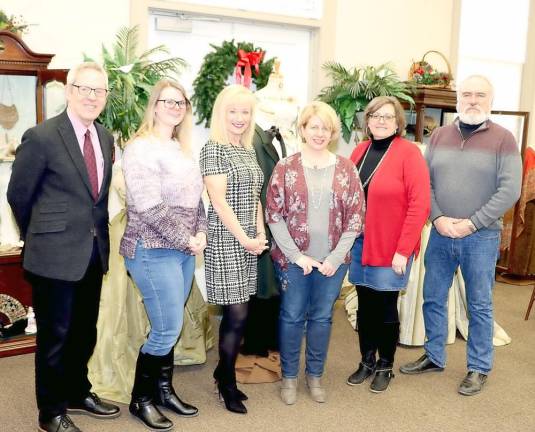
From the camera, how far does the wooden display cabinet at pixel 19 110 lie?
10.3ft

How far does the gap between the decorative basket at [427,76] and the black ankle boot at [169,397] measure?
9.89 feet

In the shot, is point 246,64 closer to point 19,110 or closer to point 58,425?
point 19,110

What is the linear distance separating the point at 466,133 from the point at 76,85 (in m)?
1.84

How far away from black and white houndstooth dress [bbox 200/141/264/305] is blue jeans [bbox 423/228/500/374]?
109 centimetres

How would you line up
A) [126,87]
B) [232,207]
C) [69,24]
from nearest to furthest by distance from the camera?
[232,207], [126,87], [69,24]

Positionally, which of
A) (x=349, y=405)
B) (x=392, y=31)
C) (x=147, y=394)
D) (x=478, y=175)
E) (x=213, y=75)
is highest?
(x=392, y=31)

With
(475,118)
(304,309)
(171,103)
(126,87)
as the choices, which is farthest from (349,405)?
(126,87)

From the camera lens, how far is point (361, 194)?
266cm

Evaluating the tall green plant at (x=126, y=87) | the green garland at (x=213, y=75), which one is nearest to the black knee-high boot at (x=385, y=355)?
the tall green plant at (x=126, y=87)

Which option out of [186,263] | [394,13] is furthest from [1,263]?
[394,13]

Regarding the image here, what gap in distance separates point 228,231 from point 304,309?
1.79ft

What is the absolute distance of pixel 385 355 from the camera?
2984 mm

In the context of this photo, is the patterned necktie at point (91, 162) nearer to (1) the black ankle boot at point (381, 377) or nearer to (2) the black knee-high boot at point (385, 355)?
(2) the black knee-high boot at point (385, 355)

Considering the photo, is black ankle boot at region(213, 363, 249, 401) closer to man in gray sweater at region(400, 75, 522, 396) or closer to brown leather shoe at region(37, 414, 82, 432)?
brown leather shoe at region(37, 414, 82, 432)
